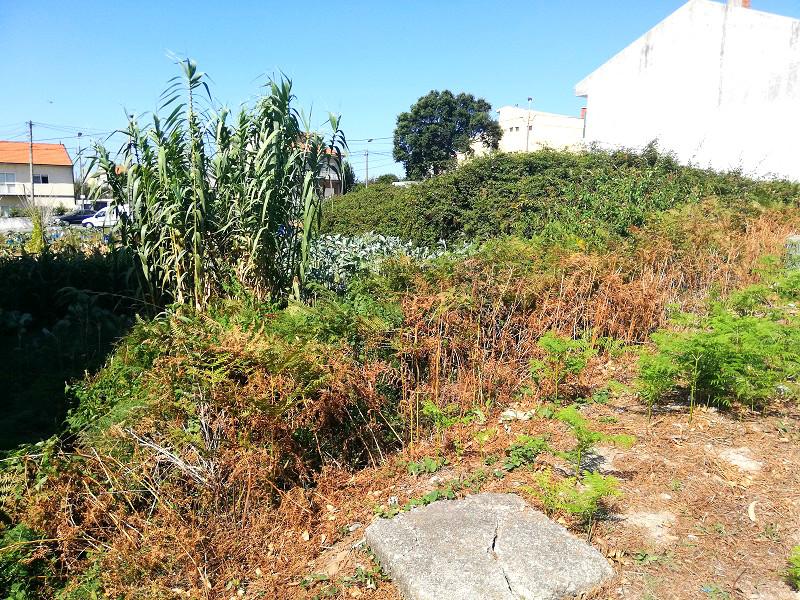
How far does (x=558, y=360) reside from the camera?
4.74 metres

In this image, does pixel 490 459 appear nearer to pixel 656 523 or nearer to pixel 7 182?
pixel 656 523

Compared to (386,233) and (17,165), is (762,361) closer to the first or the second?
(386,233)

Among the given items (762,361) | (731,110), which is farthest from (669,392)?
(731,110)

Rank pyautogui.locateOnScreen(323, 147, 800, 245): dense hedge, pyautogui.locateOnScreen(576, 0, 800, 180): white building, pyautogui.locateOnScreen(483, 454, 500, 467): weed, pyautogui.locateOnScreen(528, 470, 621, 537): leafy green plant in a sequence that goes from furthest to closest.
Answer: pyautogui.locateOnScreen(576, 0, 800, 180): white building, pyautogui.locateOnScreen(323, 147, 800, 245): dense hedge, pyautogui.locateOnScreen(483, 454, 500, 467): weed, pyautogui.locateOnScreen(528, 470, 621, 537): leafy green plant

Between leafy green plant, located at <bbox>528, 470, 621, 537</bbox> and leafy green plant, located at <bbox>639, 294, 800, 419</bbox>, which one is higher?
leafy green plant, located at <bbox>639, 294, 800, 419</bbox>

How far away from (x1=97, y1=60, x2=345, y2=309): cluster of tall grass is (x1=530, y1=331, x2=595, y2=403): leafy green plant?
2621mm

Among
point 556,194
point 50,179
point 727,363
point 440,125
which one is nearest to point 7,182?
point 50,179

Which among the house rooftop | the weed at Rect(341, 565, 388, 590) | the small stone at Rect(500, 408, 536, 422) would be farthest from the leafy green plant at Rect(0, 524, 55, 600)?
the house rooftop

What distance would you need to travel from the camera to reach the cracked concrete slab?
2.65 m

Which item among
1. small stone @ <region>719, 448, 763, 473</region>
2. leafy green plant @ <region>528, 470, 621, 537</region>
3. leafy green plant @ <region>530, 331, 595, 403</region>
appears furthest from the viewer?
leafy green plant @ <region>530, 331, 595, 403</region>

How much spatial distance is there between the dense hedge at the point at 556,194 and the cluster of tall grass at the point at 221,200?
4190 mm

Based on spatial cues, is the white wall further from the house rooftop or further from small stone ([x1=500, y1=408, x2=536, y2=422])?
small stone ([x1=500, y1=408, x2=536, y2=422])

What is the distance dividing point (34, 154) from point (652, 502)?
6586cm

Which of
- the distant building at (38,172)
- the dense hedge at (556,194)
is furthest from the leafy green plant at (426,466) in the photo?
the distant building at (38,172)
